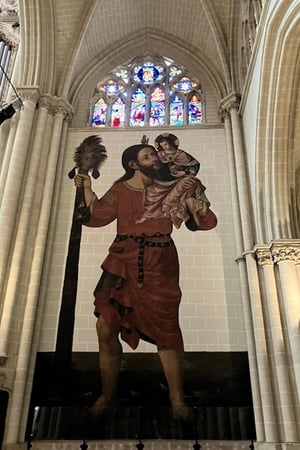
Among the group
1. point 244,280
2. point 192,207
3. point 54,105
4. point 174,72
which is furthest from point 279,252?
point 174,72

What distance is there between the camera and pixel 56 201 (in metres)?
9.52

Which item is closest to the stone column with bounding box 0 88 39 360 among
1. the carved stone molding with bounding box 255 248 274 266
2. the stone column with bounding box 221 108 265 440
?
the stone column with bounding box 221 108 265 440

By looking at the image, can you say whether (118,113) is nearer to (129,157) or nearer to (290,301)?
(129,157)

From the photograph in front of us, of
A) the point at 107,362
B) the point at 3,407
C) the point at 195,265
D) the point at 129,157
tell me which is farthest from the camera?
the point at 129,157

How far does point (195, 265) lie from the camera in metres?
8.88

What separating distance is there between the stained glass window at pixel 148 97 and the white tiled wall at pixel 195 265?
0.99 metres

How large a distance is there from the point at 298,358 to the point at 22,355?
4908mm

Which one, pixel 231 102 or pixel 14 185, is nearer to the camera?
pixel 14 185

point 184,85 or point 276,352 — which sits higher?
point 184,85

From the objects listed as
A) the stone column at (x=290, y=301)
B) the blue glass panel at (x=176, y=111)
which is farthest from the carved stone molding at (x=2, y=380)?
the blue glass panel at (x=176, y=111)

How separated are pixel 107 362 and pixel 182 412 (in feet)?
5.49

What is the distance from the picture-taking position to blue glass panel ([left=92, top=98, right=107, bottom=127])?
37.5 feet

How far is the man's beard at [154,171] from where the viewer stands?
32.7 ft

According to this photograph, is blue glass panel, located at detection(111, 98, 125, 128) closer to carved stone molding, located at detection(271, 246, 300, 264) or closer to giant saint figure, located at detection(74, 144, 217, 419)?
giant saint figure, located at detection(74, 144, 217, 419)
